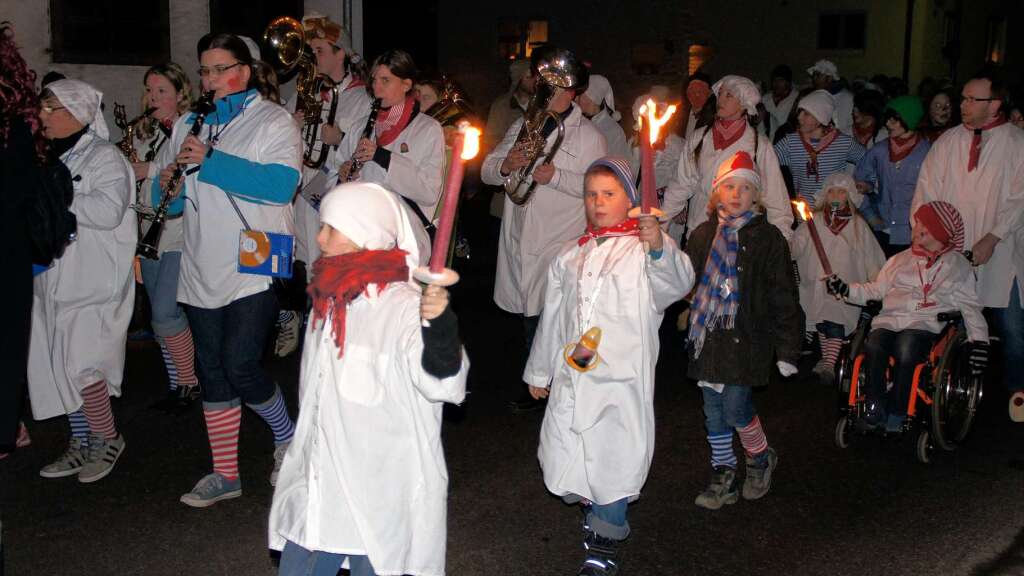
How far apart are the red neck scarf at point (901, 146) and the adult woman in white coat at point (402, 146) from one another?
426cm

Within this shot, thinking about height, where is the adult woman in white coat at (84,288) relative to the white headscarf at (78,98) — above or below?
below

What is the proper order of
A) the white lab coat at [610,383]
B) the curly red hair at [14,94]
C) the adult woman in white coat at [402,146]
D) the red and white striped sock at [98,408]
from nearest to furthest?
the curly red hair at [14,94], the white lab coat at [610,383], the red and white striped sock at [98,408], the adult woman in white coat at [402,146]

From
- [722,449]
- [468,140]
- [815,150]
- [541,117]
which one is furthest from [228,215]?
[815,150]

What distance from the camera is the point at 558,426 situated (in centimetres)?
446

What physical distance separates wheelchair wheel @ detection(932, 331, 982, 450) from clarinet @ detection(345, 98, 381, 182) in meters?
3.47

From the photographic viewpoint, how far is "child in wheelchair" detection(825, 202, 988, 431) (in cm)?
609

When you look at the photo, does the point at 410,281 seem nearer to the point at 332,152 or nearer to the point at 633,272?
the point at 633,272

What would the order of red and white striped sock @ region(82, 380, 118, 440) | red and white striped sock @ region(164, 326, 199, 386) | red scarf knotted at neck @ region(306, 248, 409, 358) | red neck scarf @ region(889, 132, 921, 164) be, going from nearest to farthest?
red scarf knotted at neck @ region(306, 248, 409, 358) < red and white striped sock @ region(82, 380, 118, 440) < red and white striped sock @ region(164, 326, 199, 386) < red neck scarf @ region(889, 132, 921, 164)

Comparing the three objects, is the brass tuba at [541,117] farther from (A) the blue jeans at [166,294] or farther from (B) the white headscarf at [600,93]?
(B) the white headscarf at [600,93]

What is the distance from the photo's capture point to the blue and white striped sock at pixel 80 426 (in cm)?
562

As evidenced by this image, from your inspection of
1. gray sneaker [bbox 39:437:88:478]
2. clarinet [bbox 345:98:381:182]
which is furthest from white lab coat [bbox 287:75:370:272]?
gray sneaker [bbox 39:437:88:478]

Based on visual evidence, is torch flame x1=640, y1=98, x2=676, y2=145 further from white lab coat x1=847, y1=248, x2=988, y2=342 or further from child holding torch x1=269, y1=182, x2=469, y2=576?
white lab coat x1=847, y1=248, x2=988, y2=342

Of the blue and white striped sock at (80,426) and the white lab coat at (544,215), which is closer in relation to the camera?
the blue and white striped sock at (80,426)

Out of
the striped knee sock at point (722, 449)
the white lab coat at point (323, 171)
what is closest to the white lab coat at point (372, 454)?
the striped knee sock at point (722, 449)
